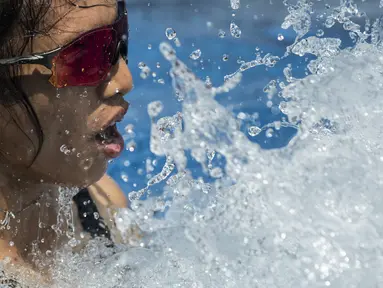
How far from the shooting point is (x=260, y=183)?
76.7 inches

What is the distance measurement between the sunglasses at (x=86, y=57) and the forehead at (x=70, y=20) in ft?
0.04

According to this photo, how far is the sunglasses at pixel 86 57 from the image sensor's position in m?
1.30

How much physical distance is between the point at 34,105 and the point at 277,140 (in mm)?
1448

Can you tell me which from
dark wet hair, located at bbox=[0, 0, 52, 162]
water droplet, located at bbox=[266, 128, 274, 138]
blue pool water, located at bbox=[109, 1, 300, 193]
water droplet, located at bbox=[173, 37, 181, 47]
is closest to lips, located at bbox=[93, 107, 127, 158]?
dark wet hair, located at bbox=[0, 0, 52, 162]

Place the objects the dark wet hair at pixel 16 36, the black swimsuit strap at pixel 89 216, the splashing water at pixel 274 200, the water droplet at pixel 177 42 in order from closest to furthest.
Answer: the dark wet hair at pixel 16 36, the splashing water at pixel 274 200, the black swimsuit strap at pixel 89 216, the water droplet at pixel 177 42

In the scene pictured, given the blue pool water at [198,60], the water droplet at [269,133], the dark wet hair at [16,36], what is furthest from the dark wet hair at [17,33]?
the water droplet at [269,133]

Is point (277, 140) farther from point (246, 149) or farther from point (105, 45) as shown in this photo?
point (105, 45)

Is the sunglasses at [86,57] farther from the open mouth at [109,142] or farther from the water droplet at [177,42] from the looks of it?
the water droplet at [177,42]

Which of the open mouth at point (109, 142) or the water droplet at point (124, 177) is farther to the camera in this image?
the water droplet at point (124, 177)

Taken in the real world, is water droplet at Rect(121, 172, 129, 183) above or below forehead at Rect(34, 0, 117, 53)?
below

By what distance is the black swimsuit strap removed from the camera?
68.6 inches

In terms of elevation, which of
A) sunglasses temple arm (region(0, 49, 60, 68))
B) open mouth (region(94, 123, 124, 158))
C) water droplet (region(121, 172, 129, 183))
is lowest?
water droplet (region(121, 172, 129, 183))

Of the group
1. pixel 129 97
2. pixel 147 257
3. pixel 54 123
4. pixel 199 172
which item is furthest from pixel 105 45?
pixel 129 97

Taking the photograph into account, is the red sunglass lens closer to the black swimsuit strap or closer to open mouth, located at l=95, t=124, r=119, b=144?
open mouth, located at l=95, t=124, r=119, b=144
